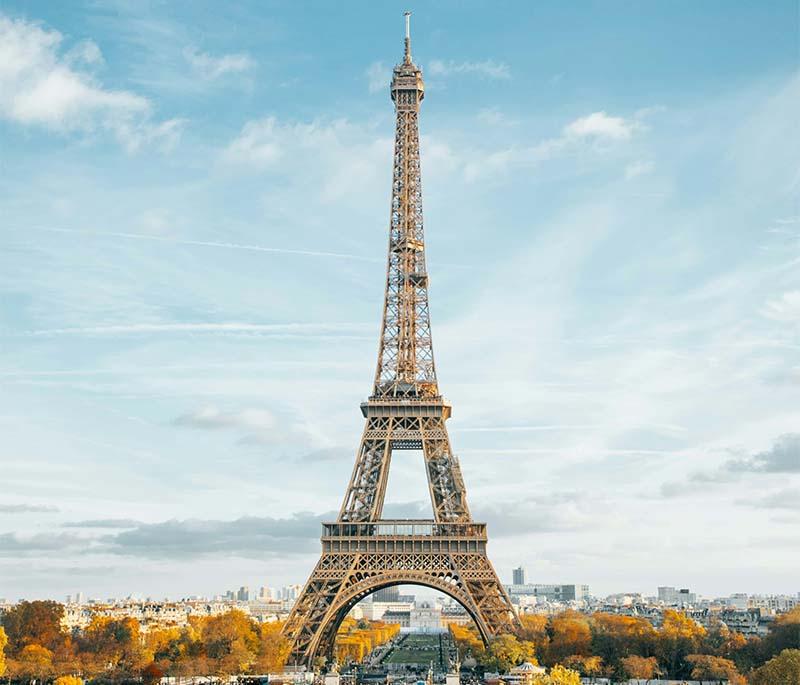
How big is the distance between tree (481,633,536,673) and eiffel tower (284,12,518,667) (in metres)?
1.24

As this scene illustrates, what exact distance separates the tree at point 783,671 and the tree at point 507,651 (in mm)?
17217

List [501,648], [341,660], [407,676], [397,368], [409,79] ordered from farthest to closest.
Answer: [341,660]
[407,676]
[409,79]
[397,368]
[501,648]

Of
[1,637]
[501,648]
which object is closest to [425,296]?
[501,648]

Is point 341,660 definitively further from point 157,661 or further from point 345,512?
point 345,512

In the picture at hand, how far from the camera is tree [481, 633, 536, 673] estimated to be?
217 feet

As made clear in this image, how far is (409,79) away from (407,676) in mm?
52607

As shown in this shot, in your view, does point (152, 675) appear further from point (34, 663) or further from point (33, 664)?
point (34, 663)

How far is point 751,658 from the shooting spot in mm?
72000

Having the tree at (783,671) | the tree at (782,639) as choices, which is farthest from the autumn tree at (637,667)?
the tree at (783,671)

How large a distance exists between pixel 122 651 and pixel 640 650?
4364 cm

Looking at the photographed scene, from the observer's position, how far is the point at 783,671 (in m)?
52.8

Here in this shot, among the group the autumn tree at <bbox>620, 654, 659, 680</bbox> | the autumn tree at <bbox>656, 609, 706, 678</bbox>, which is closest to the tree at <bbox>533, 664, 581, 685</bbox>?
the autumn tree at <bbox>620, 654, 659, 680</bbox>

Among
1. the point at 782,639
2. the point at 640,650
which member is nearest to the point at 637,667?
the point at 640,650

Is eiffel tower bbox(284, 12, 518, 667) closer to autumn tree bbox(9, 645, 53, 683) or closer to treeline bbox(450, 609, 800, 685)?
treeline bbox(450, 609, 800, 685)
